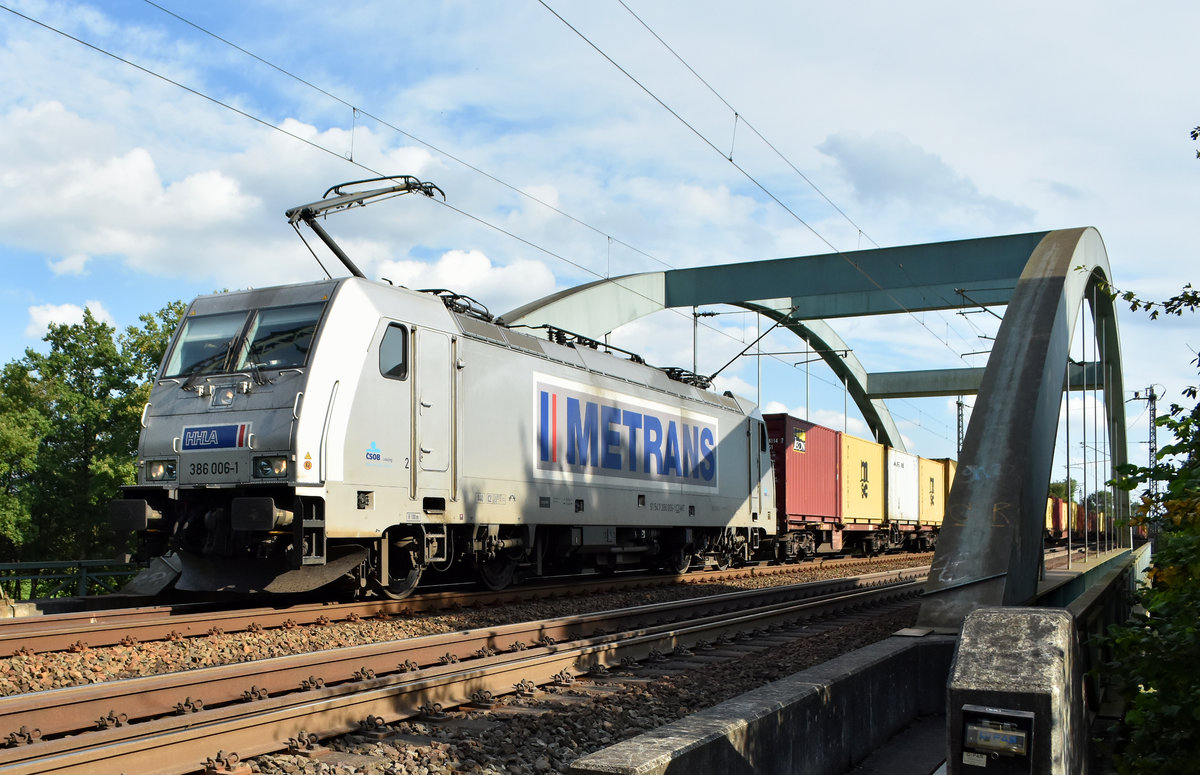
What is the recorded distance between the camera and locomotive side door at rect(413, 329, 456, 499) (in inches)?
459

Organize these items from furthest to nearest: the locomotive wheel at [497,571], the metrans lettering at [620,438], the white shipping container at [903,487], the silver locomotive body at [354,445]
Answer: the white shipping container at [903,487], the metrans lettering at [620,438], the locomotive wheel at [497,571], the silver locomotive body at [354,445]

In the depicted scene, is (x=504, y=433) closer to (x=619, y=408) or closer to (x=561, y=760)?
(x=619, y=408)

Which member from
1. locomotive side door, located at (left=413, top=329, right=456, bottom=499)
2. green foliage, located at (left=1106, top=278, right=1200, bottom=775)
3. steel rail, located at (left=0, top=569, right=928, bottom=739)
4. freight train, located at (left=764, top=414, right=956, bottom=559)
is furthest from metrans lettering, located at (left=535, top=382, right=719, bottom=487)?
green foliage, located at (left=1106, top=278, right=1200, bottom=775)

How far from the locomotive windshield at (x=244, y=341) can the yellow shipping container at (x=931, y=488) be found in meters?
30.1

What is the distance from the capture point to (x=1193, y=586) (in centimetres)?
561

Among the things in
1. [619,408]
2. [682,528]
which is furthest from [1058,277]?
[682,528]

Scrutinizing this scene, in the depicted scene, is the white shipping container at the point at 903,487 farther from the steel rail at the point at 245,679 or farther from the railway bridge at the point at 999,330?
the steel rail at the point at 245,679

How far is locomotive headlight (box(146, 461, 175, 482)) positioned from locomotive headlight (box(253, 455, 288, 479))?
132 centimetres

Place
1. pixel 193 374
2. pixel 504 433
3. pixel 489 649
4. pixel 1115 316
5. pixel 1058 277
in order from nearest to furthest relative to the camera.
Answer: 1. pixel 489 649
2. pixel 193 374
3. pixel 504 433
4. pixel 1058 277
5. pixel 1115 316

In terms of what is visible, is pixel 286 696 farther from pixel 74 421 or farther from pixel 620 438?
pixel 74 421

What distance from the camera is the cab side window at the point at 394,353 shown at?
37.1ft

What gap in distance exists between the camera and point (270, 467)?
404 inches

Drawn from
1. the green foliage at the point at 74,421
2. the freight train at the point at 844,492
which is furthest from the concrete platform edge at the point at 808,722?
the green foliage at the point at 74,421

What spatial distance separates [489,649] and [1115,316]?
26616 mm
